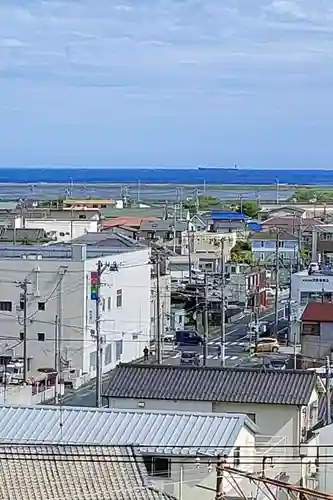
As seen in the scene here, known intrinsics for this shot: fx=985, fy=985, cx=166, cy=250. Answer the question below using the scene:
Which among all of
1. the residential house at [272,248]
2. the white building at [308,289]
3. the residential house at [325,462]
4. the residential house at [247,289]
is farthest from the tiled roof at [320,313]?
the residential house at [272,248]

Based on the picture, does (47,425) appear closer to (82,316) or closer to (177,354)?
(82,316)

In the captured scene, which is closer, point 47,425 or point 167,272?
point 47,425

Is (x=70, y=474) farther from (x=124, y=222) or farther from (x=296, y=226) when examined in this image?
(x=296, y=226)

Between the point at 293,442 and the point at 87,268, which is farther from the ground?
the point at 87,268

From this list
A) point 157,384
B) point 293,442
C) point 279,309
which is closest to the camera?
point 293,442

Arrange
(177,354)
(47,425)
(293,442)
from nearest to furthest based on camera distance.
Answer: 1. (47,425)
2. (293,442)
3. (177,354)

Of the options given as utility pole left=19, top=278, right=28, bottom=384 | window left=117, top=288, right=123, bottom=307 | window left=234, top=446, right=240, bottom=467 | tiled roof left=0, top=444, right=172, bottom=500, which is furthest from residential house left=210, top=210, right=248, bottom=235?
tiled roof left=0, top=444, right=172, bottom=500

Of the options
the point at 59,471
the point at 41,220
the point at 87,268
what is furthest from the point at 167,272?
the point at 59,471
